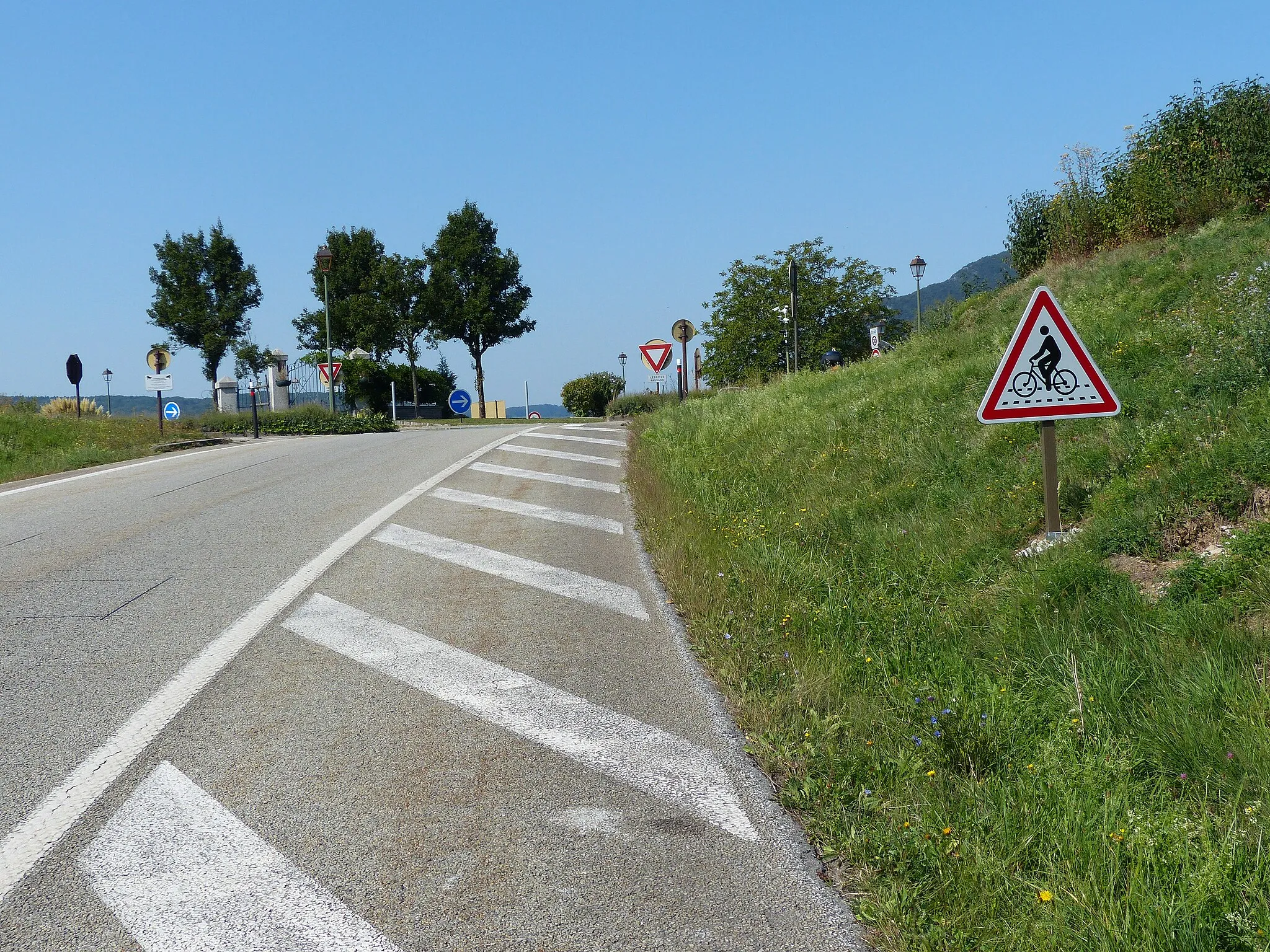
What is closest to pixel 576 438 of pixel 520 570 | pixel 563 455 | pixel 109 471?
pixel 563 455

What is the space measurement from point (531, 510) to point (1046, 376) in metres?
5.85

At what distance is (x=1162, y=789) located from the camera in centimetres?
328

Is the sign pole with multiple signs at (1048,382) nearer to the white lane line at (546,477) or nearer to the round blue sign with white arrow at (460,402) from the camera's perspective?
the white lane line at (546,477)

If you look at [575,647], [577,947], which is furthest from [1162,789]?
[575,647]

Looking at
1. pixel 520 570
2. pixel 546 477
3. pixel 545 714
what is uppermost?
pixel 546 477

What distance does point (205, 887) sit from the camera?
2920 millimetres

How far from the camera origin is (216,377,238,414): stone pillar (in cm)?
3766

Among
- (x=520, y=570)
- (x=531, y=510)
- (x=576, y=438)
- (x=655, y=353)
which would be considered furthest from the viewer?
(x=655, y=353)

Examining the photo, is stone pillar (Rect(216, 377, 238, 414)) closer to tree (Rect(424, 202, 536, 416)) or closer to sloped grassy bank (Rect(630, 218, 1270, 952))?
tree (Rect(424, 202, 536, 416))

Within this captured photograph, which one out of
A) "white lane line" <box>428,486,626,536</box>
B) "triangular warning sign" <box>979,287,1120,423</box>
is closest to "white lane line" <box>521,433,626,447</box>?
"white lane line" <box>428,486,626,536</box>

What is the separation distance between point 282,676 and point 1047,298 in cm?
484

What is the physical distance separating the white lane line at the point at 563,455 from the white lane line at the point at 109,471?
18.0 feet

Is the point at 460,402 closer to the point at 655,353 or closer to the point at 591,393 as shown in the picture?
the point at 591,393

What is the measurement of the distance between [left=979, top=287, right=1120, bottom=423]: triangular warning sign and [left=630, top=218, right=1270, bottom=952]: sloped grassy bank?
0.61m
